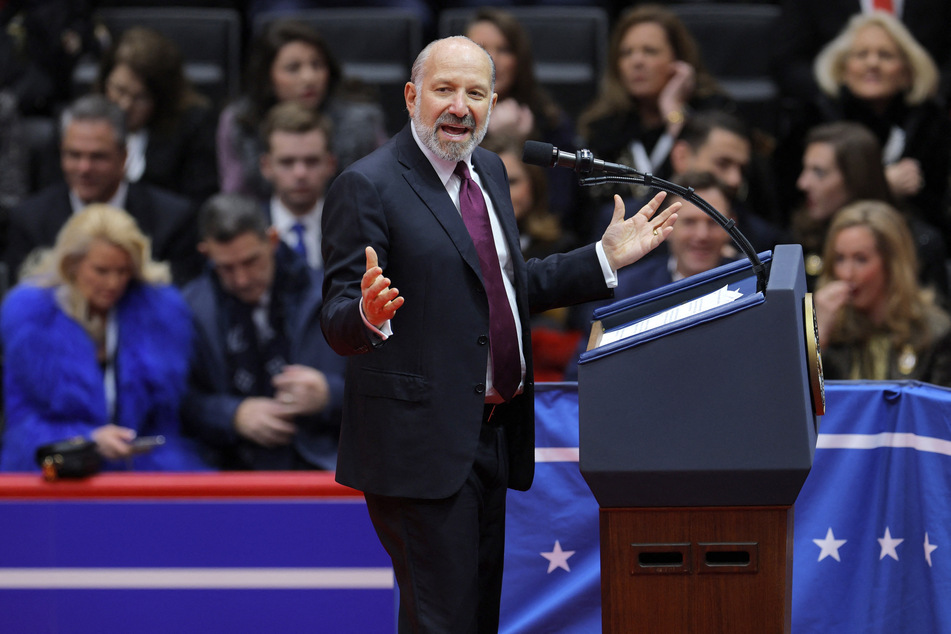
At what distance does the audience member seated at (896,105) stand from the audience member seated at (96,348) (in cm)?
270

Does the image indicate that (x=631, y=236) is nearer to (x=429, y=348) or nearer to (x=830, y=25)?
(x=429, y=348)

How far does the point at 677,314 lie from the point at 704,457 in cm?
28

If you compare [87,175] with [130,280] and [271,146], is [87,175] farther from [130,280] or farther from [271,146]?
[130,280]

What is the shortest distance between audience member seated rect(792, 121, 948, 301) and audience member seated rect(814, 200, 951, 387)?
1.57 ft

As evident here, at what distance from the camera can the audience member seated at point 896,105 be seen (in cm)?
504

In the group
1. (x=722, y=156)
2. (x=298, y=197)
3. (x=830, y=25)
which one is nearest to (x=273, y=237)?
(x=298, y=197)

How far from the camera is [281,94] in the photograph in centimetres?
495

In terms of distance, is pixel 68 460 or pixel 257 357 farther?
pixel 257 357

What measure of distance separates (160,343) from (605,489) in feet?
6.98

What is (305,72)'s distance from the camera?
491 centimetres

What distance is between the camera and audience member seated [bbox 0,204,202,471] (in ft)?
11.9

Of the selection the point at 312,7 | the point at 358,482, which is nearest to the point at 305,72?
the point at 312,7

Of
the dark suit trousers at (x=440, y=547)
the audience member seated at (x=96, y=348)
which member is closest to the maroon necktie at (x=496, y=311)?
the dark suit trousers at (x=440, y=547)

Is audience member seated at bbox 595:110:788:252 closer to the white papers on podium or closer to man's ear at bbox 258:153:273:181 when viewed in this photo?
man's ear at bbox 258:153:273:181
